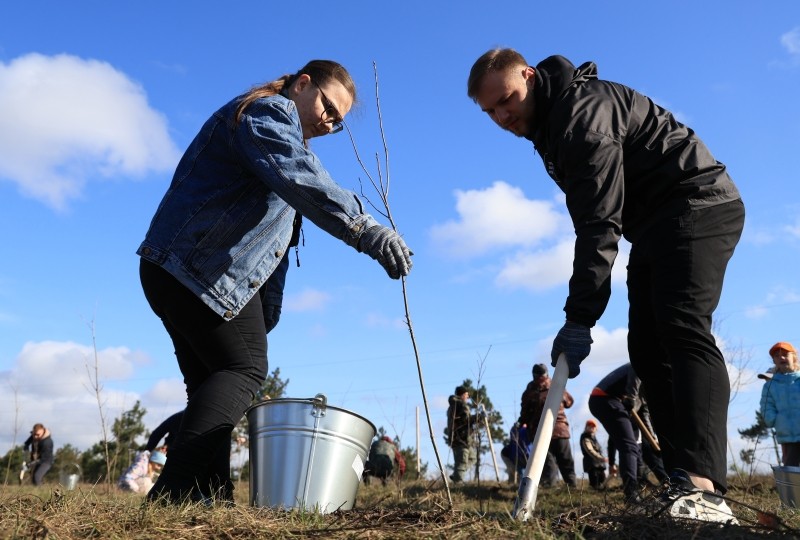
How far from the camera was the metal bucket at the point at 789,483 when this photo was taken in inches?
158

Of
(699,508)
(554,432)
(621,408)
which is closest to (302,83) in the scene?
(699,508)

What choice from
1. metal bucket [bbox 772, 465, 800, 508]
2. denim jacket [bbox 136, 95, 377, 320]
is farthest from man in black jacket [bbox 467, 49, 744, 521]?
metal bucket [bbox 772, 465, 800, 508]

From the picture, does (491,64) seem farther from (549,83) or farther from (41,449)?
(41,449)

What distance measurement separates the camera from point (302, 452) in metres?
2.78

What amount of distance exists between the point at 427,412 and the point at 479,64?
53.5 inches

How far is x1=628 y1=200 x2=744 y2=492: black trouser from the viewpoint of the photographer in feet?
7.48

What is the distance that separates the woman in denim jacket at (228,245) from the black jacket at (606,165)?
0.62 metres

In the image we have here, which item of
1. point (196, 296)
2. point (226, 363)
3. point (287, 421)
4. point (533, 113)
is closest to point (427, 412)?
point (287, 421)

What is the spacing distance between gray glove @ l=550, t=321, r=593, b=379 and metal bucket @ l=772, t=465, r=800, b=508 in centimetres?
244

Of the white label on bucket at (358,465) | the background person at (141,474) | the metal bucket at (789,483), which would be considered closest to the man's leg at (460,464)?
the background person at (141,474)

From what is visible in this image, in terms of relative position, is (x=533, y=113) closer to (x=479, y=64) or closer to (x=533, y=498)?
(x=479, y=64)

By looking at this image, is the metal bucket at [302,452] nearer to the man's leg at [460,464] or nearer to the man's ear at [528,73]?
the man's ear at [528,73]

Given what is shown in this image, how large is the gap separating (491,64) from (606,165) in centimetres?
64

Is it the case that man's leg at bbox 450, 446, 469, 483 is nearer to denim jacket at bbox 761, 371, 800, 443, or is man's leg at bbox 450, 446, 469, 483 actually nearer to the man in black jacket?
denim jacket at bbox 761, 371, 800, 443
